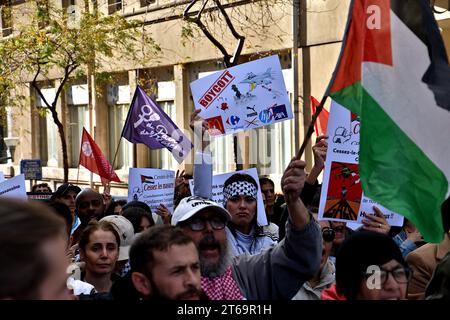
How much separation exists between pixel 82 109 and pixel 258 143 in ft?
29.0

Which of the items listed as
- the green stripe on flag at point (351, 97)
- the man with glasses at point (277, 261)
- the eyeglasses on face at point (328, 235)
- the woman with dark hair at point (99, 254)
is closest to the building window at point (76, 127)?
the woman with dark hair at point (99, 254)

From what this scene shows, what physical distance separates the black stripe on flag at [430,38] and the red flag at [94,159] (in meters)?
9.74

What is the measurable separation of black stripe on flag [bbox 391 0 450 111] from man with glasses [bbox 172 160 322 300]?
0.76 meters

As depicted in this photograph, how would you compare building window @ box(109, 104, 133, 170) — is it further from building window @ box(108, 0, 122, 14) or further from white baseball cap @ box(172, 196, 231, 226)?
white baseball cap @ box(172, 196, 231, 226)

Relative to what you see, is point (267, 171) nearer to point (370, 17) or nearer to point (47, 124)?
point (47, 124)

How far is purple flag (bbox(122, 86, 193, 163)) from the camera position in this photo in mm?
11406

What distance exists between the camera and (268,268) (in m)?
4.56

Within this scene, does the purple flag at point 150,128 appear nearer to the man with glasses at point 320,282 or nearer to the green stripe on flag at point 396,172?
the man with glasses at point 320,282

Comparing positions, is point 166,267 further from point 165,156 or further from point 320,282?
point 165,156

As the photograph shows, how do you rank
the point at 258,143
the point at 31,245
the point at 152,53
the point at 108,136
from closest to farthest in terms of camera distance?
the point at 31,245, the point at 258,143, the point at 152,53, the point at 108,136

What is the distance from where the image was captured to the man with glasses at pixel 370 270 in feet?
13.0

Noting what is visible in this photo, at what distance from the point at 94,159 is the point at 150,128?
9.69ft

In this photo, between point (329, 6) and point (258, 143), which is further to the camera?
point (258, 143)

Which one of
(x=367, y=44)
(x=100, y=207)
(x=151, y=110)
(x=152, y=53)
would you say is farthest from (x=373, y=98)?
(x=152, y=53)
